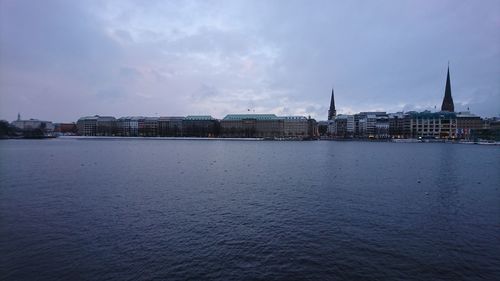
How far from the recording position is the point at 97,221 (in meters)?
18.2

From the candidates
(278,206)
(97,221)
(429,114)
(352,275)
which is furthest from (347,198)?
(429,114)

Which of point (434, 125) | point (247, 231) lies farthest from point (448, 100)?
point (247, 231)

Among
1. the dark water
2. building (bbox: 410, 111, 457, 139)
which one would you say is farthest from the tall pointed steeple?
the dark water

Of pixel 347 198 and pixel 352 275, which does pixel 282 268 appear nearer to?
pixel 352 275

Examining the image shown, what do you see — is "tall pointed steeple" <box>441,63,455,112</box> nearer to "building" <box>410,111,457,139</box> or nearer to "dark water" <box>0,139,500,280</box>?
"building" <box>410,111,457,139</box>

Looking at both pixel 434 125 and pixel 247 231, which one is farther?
pixel 434 125

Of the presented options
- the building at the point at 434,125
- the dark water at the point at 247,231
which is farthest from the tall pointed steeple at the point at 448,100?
the dark water at the point at 247,231

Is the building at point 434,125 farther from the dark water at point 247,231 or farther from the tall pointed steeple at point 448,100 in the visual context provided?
the dark water at point 247,231

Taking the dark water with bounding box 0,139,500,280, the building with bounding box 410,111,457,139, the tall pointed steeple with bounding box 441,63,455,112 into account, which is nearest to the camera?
the dark water with bounding box 0,139,500,280

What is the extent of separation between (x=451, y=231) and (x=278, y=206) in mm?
10143

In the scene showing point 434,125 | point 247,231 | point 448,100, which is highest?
point 448,100

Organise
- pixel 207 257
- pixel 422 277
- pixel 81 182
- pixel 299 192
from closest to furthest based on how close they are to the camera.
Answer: pixel 422 277 → pixel 207 257 → pixel 299 192 → pixel 81 182

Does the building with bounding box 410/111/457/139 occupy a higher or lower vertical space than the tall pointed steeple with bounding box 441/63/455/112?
lower

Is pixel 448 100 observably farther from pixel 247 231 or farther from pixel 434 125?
pixel 247 231
